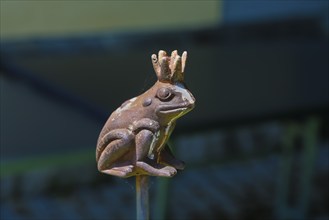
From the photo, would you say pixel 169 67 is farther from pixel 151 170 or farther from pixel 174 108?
pixel 151 170

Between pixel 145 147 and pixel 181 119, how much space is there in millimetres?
2010

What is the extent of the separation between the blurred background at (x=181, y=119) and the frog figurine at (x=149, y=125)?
158 cm

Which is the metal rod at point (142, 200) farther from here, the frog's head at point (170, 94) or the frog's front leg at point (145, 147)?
the frog's head at point (170, 94)

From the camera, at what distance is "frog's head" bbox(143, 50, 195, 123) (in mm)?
1659

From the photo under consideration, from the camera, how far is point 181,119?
368cm

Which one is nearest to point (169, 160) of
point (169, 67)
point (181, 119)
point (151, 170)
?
point (151, 170)

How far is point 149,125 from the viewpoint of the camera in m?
1.67

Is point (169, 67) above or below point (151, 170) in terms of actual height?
above

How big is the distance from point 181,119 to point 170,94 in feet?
6.60

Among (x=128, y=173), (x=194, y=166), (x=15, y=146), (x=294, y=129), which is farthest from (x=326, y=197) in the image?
(x=128, y=173)

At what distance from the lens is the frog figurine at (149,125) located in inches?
65.5

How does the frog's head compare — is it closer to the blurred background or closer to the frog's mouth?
the frog's mouth

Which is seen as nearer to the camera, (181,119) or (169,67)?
(169,67)

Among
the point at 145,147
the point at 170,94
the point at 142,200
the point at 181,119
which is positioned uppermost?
the point at 181,119
